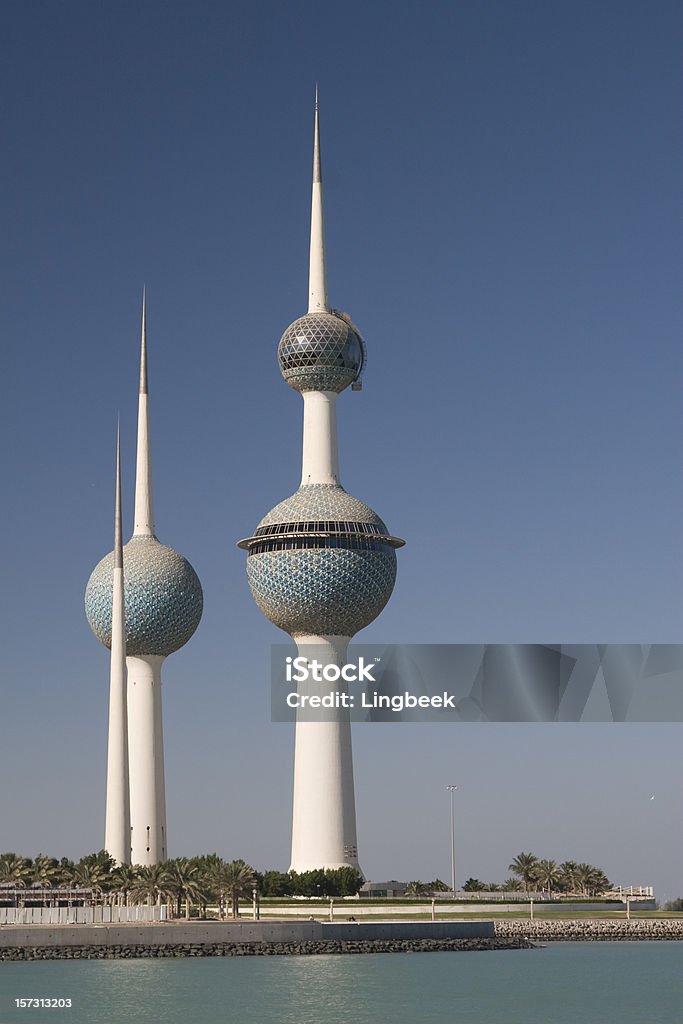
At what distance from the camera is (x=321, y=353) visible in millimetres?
171500

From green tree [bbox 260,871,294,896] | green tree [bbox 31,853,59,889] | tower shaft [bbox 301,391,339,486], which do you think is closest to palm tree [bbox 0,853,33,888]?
green tree [bbox 31,853,59,889]

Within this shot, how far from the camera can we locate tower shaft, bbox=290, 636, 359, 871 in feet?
544

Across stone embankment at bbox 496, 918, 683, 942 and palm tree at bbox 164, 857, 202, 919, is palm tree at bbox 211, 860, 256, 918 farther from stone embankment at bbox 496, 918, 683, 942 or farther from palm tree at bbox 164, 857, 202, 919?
stone embankment at bbox 496, 918, 683, 942

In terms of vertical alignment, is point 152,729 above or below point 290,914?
above

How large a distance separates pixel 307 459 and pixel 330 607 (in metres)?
14.7

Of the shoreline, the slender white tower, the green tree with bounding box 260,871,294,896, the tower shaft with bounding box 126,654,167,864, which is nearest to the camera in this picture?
the shoreline

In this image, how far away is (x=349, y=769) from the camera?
168 m

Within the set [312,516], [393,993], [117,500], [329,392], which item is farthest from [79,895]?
[329,392]

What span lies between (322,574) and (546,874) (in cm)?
Result: 3739

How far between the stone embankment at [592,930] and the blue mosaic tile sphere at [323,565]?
38.8m

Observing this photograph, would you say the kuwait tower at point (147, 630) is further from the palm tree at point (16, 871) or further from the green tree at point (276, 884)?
the palm tree at point (16, 871)

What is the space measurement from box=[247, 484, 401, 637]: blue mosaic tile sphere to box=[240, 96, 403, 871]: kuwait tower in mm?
89

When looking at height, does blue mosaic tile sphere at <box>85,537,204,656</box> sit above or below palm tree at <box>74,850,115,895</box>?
above

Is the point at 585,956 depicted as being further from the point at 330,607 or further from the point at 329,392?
the point at 329,392
